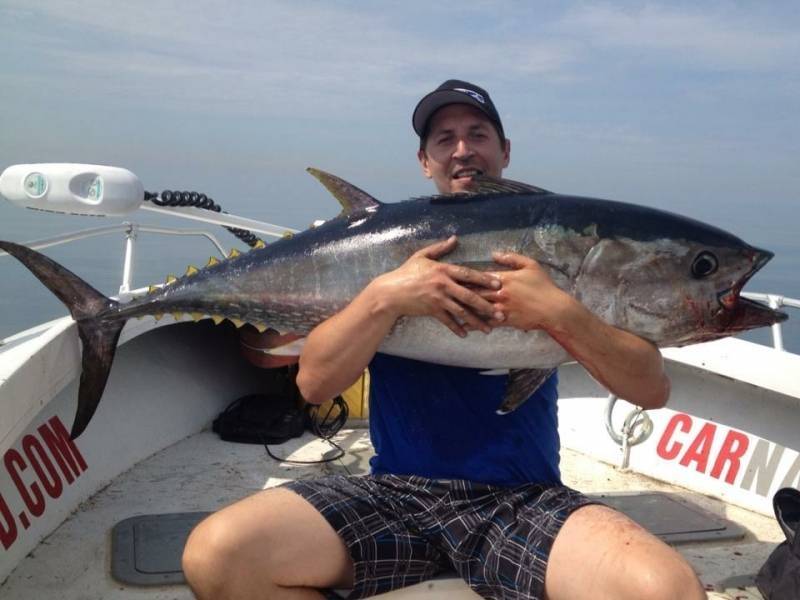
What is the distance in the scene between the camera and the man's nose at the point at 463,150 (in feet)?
7.82

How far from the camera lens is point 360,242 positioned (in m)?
2.14

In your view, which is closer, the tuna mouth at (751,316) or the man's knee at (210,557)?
the man's knee at (210,557)

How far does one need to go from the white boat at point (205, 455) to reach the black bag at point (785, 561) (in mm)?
189

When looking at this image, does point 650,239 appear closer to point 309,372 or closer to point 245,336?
point 309,372

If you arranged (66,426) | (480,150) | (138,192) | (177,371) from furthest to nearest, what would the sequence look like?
(177,371) → (66,426) → (138,192) → (480,150)

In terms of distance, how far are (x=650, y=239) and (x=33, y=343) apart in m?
1.99

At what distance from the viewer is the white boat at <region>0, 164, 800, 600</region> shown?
262 centimetres

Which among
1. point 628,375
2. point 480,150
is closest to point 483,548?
point 628,375

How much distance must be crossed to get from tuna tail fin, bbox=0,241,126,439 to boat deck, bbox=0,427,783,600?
70cm

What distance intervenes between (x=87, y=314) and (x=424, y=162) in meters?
1.22

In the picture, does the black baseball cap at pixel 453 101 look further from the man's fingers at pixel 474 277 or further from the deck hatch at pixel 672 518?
the deck hatch at pixel 672 518

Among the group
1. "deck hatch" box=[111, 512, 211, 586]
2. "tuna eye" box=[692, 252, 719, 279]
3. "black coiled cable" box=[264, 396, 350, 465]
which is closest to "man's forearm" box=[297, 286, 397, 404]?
"tuna eye" box=[692, 252, 719, 279]

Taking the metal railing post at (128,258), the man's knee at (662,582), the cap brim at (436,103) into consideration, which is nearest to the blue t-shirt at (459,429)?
the man's knee at (662,582)

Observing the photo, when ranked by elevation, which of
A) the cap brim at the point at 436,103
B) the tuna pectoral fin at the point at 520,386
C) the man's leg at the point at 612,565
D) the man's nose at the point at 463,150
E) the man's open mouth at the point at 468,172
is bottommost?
the man's leg at the point at 612,565
